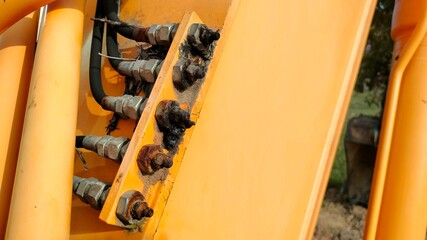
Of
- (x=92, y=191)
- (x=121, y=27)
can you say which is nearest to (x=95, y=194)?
(x=92, y=191)

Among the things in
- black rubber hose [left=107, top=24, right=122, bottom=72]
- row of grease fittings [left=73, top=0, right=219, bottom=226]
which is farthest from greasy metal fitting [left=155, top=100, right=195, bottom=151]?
black rubber hose [left=107, top=24, right=122, bottom=72]

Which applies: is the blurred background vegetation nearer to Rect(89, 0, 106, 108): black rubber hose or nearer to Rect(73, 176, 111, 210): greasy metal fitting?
Rect(89, 0, 106, 108): black rubber hose

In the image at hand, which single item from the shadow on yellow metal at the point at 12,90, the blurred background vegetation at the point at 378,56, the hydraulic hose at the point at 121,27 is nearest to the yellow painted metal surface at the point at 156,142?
the hydraulic hose at the point at 121,27

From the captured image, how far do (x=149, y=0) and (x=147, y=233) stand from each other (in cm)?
50

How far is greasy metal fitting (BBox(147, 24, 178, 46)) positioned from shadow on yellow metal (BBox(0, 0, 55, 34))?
179 mm

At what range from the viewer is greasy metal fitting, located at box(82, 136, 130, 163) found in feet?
2.59

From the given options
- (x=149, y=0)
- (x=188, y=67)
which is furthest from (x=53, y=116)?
(x=149, y=0)

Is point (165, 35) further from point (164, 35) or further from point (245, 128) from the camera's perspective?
point (245, 128)

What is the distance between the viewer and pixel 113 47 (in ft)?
3.11

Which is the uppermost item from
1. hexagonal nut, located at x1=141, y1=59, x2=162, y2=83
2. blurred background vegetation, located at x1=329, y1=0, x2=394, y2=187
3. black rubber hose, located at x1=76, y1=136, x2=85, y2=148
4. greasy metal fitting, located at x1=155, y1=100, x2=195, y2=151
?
blurred background vegetation, located at x1=329, y1=0, x2=394, y2=187

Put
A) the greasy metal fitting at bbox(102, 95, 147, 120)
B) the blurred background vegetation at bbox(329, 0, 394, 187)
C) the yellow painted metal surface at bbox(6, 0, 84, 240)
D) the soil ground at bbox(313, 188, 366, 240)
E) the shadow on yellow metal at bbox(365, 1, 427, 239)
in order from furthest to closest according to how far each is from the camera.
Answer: the blurred background vegetation at bbox(329, 0, 394, 187) < the soil ground at bbox(313, 188, 366, 240) < the shadow on yellow metal at bbox(365, 1, 427, 239) < the greasy metal fitting at bbox(102, 95, 147, 120) < the yellow painted metal surface at bbox(6, 0, 84, 240)

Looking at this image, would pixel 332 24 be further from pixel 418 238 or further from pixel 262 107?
pixel 418 238

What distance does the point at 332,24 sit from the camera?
1.09 m

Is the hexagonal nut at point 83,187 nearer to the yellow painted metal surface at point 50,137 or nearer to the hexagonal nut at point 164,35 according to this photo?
the yellow painted metal surface at point 50,137
